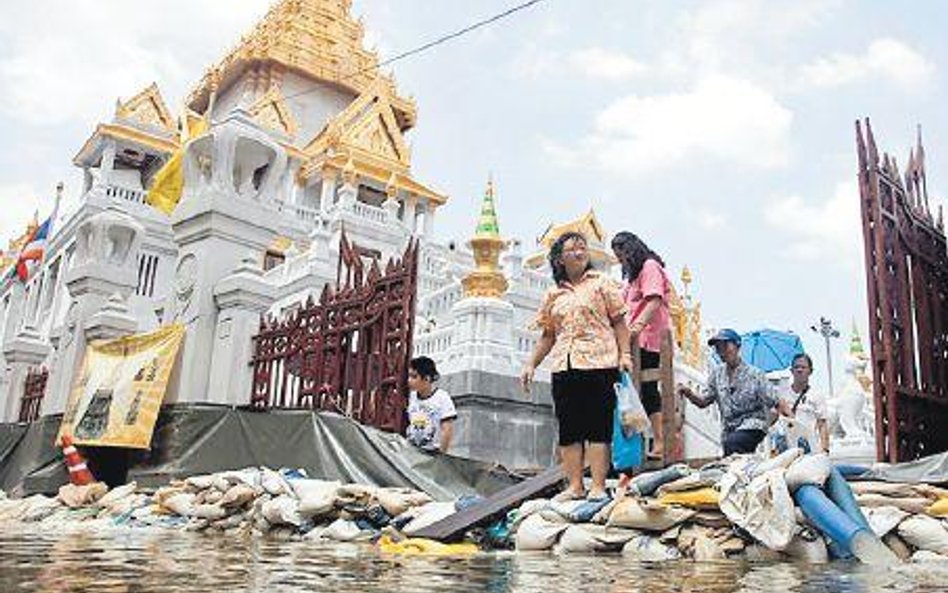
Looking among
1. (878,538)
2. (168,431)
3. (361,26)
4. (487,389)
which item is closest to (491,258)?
(487,389)

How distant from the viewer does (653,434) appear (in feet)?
18.1

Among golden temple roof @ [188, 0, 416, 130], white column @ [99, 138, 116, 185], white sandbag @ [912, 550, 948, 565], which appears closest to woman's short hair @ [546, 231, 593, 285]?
white sandbag @ [912, 550, 948, 565]

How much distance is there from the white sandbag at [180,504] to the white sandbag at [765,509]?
3.54m

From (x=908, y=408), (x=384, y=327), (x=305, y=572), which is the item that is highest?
(x=384, y=327)

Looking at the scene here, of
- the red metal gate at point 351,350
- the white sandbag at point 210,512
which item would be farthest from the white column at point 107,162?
the white sandbag at point 210,512

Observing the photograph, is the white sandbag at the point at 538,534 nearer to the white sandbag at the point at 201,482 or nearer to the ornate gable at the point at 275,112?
the white sandbag at the point at 201,482

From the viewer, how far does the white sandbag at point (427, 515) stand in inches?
176

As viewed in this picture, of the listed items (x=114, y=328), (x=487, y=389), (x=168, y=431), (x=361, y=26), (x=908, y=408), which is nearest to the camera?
(x=908, y=408)

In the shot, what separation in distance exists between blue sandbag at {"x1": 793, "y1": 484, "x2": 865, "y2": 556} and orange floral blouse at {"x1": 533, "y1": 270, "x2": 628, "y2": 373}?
125 centimetres

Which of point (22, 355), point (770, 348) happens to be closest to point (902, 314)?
point (770, 348)

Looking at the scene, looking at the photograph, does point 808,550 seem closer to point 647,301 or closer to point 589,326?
point 589,326

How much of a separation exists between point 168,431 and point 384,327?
1921mm

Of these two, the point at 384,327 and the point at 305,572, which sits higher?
the point at 384,327

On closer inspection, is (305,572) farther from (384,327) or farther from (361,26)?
(361,26)
